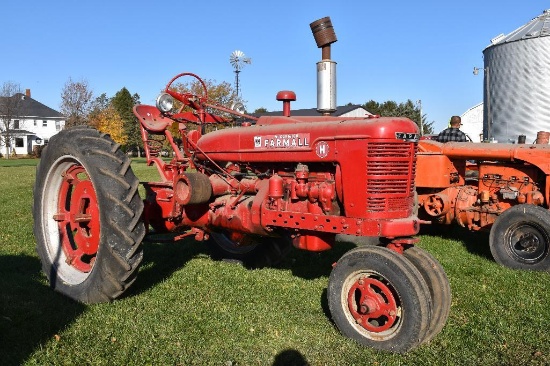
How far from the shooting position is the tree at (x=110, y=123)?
4766cm

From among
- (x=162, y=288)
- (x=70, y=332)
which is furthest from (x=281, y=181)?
(x=70, y=332)

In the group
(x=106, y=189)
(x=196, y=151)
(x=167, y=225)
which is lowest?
(x=167, y=225)

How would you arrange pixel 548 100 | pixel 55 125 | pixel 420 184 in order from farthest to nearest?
pixel 55 125
pixel 548 100
pixel 420 184

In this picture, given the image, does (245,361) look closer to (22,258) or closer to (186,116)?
(186,116)

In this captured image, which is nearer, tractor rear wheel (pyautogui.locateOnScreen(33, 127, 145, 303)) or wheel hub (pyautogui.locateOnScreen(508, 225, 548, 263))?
tractor rear wheel (pyautogui.locateOnScreen(33, 127, 145, 303))

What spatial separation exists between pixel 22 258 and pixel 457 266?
5.28 metres

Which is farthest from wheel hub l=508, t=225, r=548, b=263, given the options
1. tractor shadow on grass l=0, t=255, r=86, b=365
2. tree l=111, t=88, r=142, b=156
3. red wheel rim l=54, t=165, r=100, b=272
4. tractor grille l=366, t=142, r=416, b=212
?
tree l=111, t=88, r=142, b=156

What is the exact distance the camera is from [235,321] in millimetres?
4215

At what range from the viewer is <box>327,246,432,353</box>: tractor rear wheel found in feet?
11.4

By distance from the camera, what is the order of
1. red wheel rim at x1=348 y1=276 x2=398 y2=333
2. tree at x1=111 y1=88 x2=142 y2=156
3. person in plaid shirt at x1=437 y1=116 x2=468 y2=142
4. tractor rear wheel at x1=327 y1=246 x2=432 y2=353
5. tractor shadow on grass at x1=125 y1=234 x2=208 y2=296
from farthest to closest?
tree at x1=111 y1=88 x2=142 y2=156 < person in plaid shirt at x1=437 y1=116 x2=468 y2=142 < tractor shadow on grass at x1=125 y1=234 x2=208 y2=296 < red wheel rim at x1=348 y1=276 x2=398 y2=333 < tractor rear wheel at x1=327 y1=246 x2=432 y2=353

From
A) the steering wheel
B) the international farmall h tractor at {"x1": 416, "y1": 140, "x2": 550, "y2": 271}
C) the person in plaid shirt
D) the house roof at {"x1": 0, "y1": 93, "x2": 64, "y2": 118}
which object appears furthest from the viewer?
the house roof at {"x1": 0, "y1": 93, "x2": 64, "y2": 118}

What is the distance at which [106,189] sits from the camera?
436 cm

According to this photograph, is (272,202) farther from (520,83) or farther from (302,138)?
(520,83)

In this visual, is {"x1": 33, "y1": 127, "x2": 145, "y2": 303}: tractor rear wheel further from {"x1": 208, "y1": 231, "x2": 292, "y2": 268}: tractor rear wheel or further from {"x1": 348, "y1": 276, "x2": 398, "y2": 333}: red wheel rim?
{"x1": 348, "y1": 276, "x2": 398, "y2": 333}: red wheel rim
